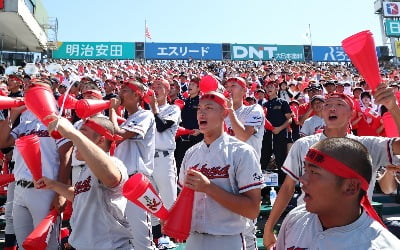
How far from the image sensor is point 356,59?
244 cm

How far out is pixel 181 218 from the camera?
2512 mm

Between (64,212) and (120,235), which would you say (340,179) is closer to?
(120,235)

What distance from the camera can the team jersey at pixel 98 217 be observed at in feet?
9.20

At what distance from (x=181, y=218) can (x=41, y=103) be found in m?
1.12

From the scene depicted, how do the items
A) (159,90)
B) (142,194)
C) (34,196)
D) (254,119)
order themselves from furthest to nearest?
1. (159,90)
2. (254,119)
3. (34,196)
4. (142,194)

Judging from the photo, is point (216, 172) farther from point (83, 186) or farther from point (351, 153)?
point (351, 153)

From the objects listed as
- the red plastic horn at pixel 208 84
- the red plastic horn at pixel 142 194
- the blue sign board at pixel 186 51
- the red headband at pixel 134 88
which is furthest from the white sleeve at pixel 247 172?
the blue sign board at pixel 186 51

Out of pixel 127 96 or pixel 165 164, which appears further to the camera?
pixel 165 164

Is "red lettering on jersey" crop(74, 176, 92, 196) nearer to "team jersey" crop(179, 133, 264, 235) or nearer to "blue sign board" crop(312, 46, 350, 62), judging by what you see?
"team jersey" crop(179, 133, 264, 235)

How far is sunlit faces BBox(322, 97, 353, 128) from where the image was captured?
3215 mm

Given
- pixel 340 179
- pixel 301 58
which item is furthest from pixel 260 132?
pixel 301 58

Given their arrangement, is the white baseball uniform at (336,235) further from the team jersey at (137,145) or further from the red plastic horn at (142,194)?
the team jersey at (137,145)

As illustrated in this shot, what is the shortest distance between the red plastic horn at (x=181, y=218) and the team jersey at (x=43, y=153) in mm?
1809

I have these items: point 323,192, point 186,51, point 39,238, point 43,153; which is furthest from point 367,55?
point 186,51
